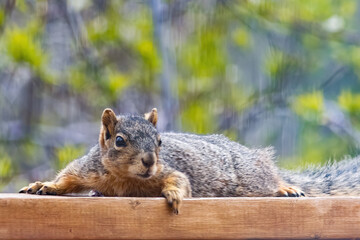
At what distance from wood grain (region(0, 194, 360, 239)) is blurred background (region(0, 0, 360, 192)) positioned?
1.29 m

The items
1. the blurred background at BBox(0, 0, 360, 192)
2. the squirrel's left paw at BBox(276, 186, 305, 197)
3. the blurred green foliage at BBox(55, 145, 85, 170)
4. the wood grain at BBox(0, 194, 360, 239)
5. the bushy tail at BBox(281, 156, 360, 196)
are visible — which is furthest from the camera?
the blurred background at BBox(0, 0, 360, 192)

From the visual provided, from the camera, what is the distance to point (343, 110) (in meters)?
3.17

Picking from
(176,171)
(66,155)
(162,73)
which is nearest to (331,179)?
(176,171)

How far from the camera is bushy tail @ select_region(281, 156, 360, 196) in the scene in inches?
80.4

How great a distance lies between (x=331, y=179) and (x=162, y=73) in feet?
3.32

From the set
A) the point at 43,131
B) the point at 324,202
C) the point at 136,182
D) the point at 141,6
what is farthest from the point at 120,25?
the point at 324,202

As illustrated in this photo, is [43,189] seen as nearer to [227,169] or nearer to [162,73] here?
[227,169]

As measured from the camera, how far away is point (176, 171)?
181 cm

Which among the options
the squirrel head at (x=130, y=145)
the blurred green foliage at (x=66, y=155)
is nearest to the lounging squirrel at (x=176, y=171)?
the squirrel head at (x=130, y=145)

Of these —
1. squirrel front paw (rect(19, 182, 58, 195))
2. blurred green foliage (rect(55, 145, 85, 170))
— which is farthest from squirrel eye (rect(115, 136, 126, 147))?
blurred green foliage (rect(55, 145, 85, 170))

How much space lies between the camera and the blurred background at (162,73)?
3.01 m

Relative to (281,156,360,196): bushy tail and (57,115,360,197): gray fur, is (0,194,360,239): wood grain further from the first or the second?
(281,156,360,196): bushy tail

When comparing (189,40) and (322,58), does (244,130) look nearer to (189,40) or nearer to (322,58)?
(189,40)

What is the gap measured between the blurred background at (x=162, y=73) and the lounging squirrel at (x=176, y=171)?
2.61ft
